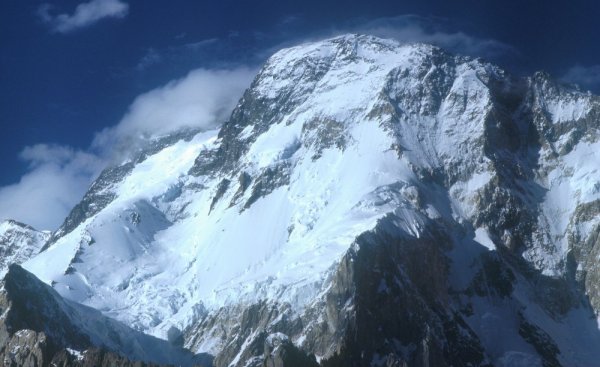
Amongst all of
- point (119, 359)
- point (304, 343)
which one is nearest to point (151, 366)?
point (119, 359)

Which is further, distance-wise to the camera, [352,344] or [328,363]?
[352,344]

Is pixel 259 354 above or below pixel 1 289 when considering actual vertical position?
below

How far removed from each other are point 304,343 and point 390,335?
16.8 m

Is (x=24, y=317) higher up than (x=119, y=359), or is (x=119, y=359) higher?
(x=24, y=317)

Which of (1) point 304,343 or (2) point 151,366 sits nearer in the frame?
(2) point 151,366

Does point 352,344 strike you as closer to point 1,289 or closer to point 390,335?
point 390,335

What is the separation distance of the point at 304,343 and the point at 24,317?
54.1 metres

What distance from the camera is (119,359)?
170 m

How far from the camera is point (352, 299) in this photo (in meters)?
200

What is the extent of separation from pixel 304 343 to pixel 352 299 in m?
12.6

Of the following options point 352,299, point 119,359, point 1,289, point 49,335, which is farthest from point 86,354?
point 352,299

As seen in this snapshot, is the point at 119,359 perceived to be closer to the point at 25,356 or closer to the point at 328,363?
the point at 25,356

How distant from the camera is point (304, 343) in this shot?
654 ft

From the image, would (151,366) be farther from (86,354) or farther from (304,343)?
(304,343)
